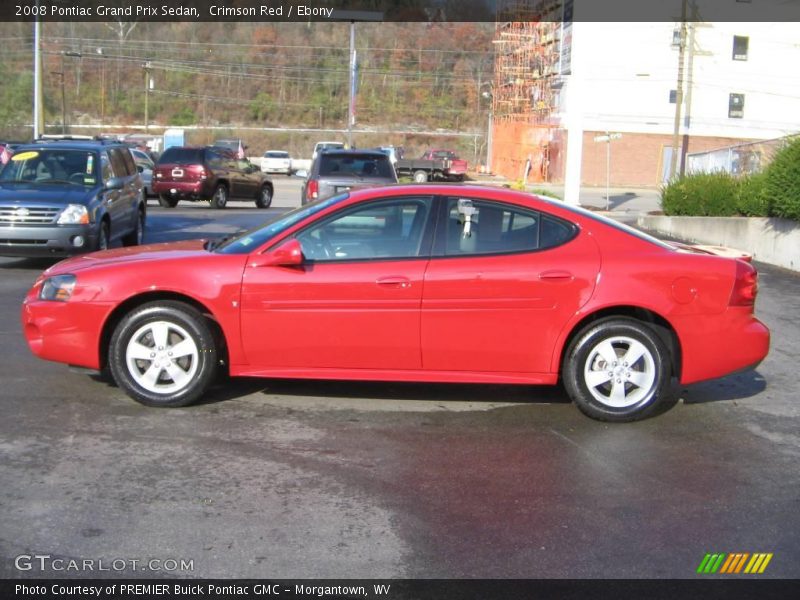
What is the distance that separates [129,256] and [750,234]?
1303 cm

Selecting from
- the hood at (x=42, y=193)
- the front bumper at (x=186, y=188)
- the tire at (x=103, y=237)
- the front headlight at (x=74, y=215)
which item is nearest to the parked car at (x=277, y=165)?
the front bumper at (x=186, y=188)

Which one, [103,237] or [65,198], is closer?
[65,198]

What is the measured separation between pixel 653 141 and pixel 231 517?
5652 centimetres

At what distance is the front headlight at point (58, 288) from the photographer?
6.55 metres

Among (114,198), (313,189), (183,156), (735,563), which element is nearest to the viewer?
(735,563)

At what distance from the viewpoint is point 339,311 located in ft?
21.0

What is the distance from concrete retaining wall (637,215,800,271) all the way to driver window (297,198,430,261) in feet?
34.5

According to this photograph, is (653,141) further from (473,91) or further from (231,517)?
(231,517)

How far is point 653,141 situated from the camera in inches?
2276

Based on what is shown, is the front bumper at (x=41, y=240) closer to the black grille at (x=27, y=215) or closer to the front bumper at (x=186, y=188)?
the black grille at (x=27, y=215)

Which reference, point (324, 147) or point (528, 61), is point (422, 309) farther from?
point (528, 61)

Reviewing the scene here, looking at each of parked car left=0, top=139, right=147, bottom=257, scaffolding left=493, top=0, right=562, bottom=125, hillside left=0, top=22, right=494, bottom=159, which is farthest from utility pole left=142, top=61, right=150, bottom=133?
parked car left=0, top=139, right=147, bottom=257

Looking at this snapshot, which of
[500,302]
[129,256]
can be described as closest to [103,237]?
[129,256]

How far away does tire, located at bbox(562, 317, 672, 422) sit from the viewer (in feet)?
21.2
